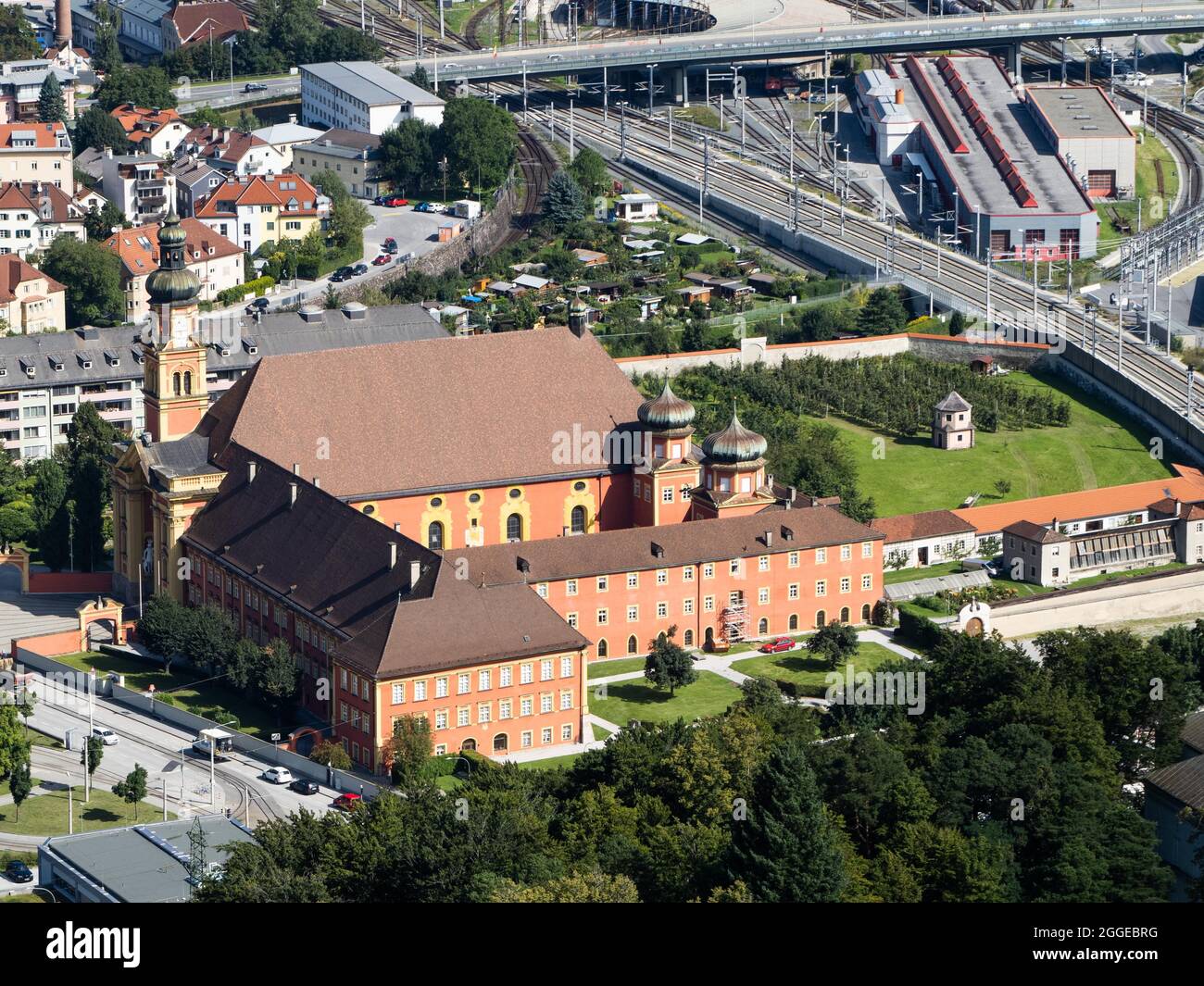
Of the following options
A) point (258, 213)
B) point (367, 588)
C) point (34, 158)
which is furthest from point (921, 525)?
point (34, 158)

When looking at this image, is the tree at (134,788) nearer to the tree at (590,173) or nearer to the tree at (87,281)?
the tree at (87,281)

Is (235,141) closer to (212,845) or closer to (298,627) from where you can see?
(298,627)

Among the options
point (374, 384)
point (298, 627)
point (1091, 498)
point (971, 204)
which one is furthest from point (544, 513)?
point (971, 204)

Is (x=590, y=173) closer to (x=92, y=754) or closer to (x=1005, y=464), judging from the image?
(x=1005, y=464)

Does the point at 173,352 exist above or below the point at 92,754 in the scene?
above

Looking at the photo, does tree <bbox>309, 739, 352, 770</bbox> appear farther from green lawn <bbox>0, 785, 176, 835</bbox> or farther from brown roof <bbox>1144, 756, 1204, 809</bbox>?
brown roof <bbox>1144, 756, 1204, 809</bbox>

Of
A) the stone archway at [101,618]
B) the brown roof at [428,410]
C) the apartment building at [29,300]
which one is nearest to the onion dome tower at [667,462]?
the brown roof at [428,410]

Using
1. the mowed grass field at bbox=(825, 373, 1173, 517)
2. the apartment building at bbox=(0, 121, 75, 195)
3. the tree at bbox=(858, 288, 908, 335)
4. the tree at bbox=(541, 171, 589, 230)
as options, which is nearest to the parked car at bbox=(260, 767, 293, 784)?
the mowed grass field at bbox=(825, 373, 1173, 517)
